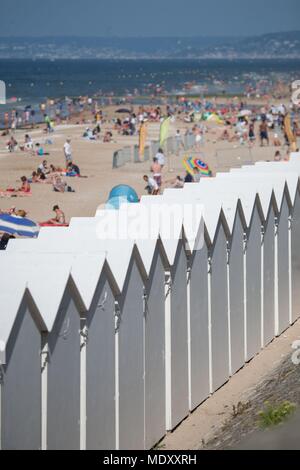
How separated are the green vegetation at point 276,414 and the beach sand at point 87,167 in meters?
13.4

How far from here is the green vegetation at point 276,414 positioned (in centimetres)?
832

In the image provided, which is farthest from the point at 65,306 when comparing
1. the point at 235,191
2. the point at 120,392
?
the point at 235,191

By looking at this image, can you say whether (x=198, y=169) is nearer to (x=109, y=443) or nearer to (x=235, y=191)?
(x=235, y=191)

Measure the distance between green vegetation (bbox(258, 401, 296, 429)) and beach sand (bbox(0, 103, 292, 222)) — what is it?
13.4 meters

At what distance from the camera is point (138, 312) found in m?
9.41

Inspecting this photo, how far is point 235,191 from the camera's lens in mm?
13094

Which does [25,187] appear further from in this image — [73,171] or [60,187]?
[73,171]

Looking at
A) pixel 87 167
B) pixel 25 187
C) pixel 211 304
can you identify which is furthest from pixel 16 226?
pixel 87 167

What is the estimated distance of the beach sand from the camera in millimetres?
24688

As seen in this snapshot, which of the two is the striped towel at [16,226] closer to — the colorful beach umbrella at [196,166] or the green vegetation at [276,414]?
the green vegetation at [276,414]

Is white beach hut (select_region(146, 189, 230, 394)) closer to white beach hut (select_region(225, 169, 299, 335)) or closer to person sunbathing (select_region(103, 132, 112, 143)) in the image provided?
white beach hut (select_region(225, 169, 299, 335))

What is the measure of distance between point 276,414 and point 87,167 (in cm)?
2482

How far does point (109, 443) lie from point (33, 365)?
152 centimetres

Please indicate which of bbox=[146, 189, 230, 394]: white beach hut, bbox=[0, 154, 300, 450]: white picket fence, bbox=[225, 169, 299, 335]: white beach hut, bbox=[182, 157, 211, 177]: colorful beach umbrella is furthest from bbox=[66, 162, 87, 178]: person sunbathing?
bbox=[146, 189, 230, 394]: white beach hut
